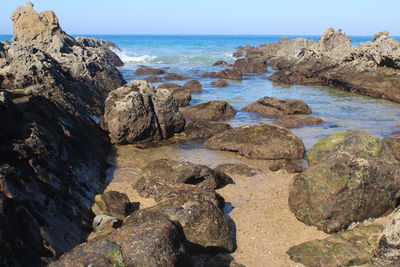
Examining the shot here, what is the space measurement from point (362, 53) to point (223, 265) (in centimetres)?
3944

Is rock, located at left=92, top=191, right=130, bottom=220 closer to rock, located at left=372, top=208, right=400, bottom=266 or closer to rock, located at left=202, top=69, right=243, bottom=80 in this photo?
rock, located at left=372, top=208, right=400, bottom=266

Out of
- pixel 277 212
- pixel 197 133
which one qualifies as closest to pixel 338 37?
pixel 197 133

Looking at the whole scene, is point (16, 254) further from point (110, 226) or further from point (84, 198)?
point (84, 198)

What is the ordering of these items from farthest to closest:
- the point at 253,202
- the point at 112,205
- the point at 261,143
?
the point at 261,143
the point at 253,202
the point at 112,205

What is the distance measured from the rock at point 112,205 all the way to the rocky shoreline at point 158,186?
3cm

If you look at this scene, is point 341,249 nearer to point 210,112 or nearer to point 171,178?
point 171,178

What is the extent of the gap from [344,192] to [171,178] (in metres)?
5.19

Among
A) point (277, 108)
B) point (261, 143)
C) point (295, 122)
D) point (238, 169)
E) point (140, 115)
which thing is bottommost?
Answer: point (238, 169)

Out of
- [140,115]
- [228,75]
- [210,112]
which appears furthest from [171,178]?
[228,75]

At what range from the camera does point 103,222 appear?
9586 millimetres

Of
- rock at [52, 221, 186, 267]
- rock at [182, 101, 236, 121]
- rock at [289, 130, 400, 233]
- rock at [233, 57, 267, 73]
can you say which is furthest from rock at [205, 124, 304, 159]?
rock at [233, 57, 267, 73]

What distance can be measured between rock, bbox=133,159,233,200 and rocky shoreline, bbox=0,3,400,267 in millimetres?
45

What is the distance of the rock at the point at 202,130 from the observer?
752 inches

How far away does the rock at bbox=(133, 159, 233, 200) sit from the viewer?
11820 millimetres
